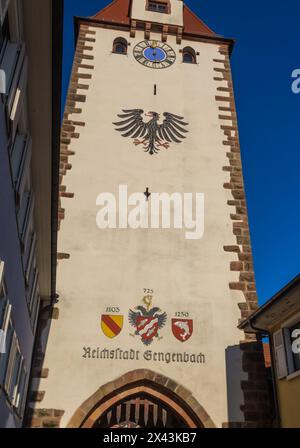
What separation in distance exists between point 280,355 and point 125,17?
12.4 m

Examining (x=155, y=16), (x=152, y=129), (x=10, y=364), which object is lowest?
(x=10, y=364)

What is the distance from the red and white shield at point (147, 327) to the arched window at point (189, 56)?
8599 mm

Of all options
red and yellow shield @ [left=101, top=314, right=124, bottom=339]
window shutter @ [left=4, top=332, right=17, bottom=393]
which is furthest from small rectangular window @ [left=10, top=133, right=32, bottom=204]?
red and yellow shield @ [left=101, top=314, right=124, bottom=339]

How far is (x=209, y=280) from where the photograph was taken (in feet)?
31.1

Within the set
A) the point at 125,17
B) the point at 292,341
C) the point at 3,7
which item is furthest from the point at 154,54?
the point at 3,7

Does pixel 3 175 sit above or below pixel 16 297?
above

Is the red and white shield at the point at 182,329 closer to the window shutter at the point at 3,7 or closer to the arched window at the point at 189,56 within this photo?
the window shutter at the point at 3,7

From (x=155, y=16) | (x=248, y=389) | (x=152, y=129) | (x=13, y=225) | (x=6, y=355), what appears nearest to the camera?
(x=13, y=225)

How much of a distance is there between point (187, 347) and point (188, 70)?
8570 millimetres

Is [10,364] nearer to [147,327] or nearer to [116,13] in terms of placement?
[147,327]

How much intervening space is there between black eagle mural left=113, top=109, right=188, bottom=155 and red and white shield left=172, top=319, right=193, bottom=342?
14.7ft

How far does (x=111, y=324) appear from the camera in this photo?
8734 millimetres
